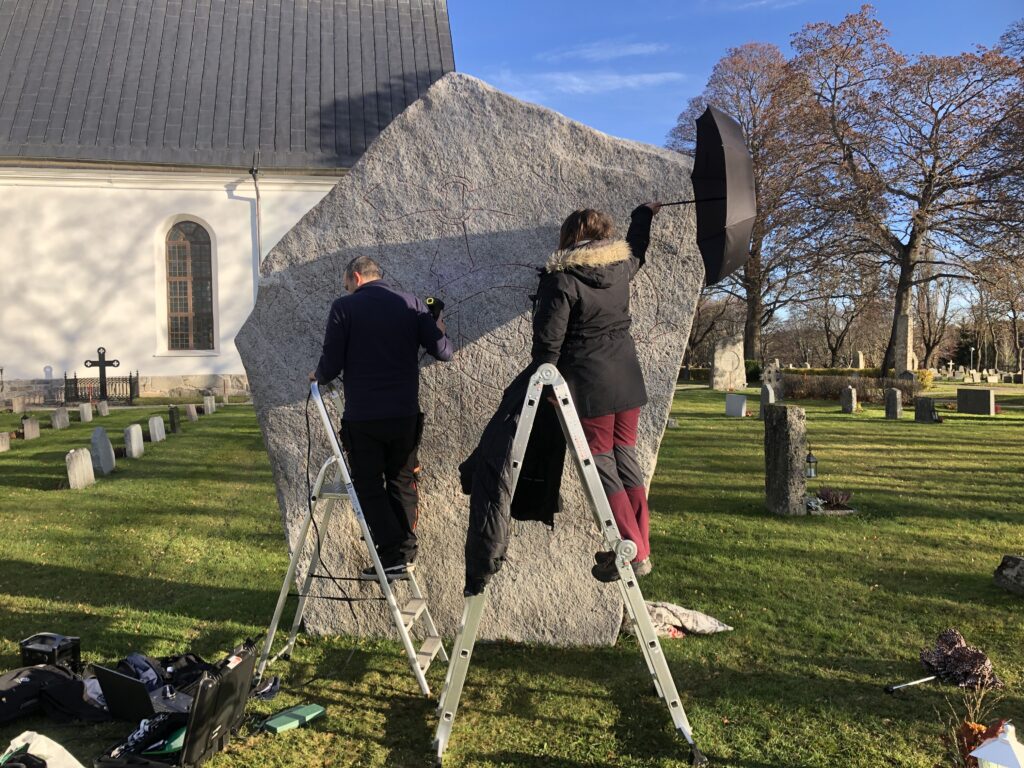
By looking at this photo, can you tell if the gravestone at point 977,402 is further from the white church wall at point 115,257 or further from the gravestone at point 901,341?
the white church wall at point 115,257

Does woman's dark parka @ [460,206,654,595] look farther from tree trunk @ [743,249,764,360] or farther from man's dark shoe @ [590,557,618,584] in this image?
tree trunk @ [743,249,764,360]

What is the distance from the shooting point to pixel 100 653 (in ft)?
13.4

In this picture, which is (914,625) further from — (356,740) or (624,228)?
(356,740)

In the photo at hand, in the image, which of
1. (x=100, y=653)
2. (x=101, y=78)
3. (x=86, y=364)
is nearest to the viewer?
(x=100, y=653)

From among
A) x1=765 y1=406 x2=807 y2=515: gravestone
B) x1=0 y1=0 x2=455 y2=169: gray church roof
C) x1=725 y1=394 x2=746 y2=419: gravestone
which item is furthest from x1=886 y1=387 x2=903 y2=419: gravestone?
x1=0 y1=0 x2=455 y2=169: gray church roof

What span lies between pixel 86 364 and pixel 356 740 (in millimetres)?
23790

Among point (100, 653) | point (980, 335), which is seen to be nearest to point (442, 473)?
point (100, 653)

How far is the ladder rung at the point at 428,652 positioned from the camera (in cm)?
370

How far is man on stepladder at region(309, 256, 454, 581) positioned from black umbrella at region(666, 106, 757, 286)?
61.8 inches

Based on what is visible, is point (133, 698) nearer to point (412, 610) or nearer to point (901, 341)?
point (412, 610)

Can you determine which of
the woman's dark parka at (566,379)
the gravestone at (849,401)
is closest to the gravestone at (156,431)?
the woman's dark parka at (566,379)

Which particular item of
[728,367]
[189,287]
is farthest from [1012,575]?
[189,287]

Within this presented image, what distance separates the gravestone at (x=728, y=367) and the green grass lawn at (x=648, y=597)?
14684 mm

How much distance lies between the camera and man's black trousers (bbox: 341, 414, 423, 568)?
385 centimetres
